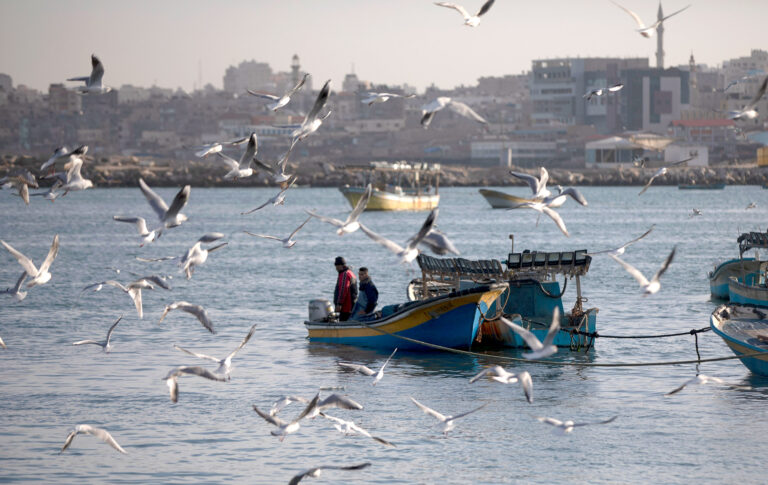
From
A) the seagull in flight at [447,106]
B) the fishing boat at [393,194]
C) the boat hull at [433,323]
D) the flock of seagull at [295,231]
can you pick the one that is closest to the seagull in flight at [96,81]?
the flock of seagull at [295,231]

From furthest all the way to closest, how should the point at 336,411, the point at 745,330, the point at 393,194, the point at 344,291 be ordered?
the point at 393,194, the point at 344,291, the point at 745,330, the point at 336,411

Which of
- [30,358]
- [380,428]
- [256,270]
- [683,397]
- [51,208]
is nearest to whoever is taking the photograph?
[380,428]

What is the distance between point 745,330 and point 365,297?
6012 millimetres

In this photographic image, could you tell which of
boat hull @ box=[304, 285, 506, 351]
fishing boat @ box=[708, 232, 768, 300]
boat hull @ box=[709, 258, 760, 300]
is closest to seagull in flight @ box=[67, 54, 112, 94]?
boat hull @ box=[304, 285, 506, 351]

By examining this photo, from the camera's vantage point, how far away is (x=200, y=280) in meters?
41.9

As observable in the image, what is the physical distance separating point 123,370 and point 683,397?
863 cm

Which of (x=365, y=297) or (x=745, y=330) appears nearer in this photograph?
(x=745, y=330)

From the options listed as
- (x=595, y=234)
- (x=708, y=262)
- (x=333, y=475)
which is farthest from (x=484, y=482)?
(x=595, y=234)

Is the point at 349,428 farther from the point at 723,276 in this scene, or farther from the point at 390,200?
the point at 390,200

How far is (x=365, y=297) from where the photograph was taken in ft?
69.5

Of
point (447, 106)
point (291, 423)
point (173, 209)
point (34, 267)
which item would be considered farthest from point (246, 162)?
point (291, 423)

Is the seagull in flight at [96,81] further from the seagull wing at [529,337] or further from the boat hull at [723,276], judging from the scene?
the boat hull at [723,276]

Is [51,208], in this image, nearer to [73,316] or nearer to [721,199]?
[721,199]

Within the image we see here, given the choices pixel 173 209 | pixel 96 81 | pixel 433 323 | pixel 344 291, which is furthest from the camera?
pixel 344 291
